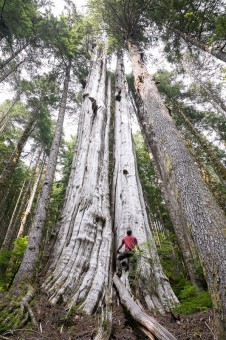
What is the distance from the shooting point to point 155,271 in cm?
520

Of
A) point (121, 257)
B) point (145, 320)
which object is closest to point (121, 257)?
point (121, 257)

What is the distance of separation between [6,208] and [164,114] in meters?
17.6

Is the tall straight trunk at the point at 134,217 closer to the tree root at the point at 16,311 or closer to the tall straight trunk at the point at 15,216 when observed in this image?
the tree root at the point at 16,311

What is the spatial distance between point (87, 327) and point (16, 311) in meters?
1.05

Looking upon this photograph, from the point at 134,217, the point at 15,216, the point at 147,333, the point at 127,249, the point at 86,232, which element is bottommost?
the point at 147,333

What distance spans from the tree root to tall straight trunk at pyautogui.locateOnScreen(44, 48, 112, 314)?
19.6 inches

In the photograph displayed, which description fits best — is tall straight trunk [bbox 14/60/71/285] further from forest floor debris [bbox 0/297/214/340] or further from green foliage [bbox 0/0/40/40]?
green foliage [bbox 0/0/40/40]

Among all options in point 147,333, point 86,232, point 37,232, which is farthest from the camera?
point 37,232

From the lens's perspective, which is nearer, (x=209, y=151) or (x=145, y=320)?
(x=145, y=320)

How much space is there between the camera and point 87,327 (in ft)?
10.7

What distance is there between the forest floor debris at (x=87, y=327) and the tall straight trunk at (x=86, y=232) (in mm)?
341

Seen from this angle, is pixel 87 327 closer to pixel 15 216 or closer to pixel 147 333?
pixel 147 333

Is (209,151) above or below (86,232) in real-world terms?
above

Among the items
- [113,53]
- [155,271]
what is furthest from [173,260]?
[113,53]
